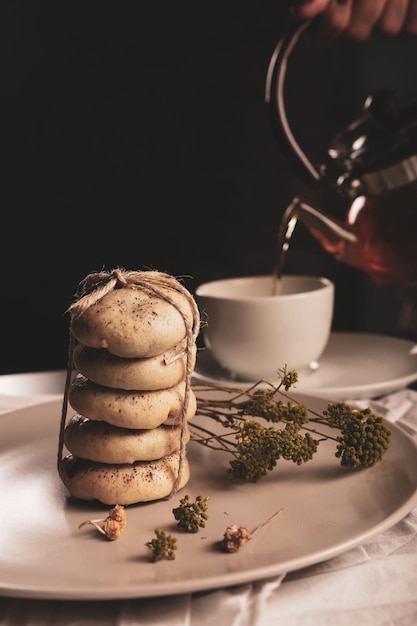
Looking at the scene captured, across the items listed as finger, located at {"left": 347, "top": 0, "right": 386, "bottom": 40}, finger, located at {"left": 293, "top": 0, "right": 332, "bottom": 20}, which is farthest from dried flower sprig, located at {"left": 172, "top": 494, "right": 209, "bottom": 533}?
finger, located at {"left": 347, "top": 0, "right": 386, "bottom": 40}

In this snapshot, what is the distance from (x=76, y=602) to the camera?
59 centimetres

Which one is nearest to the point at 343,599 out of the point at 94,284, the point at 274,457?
the point at 274,457

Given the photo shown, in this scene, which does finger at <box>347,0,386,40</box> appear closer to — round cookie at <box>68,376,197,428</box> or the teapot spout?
the teapot spout

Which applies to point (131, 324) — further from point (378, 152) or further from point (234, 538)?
point (378, 152)

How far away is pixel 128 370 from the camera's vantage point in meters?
0.72

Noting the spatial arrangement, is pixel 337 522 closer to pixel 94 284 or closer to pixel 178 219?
pixel 94 284

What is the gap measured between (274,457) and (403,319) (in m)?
1.26

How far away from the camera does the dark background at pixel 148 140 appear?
201 centimetres

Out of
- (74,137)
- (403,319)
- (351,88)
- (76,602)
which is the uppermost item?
(351,88)

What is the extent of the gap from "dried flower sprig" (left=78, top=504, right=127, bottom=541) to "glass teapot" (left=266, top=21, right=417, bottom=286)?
0.72m

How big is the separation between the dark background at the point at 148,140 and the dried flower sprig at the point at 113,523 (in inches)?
57.9

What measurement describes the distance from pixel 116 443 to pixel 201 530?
124 millimetres

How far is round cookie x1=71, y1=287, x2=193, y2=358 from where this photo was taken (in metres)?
0.70

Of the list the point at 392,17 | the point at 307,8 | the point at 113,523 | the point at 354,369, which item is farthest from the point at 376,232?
the point at 113,523
